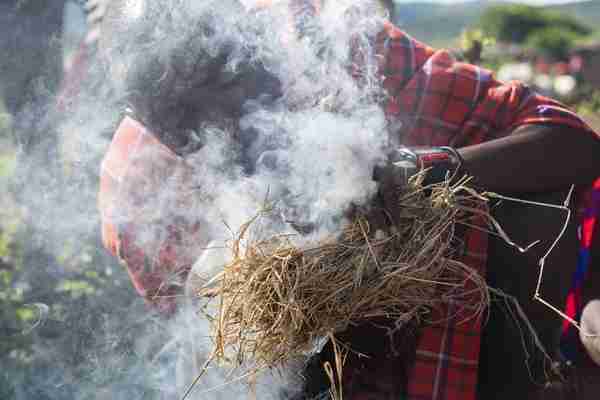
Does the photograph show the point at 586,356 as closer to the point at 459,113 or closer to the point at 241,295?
Result: the point at 459,113

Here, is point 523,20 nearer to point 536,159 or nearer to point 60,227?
point 60,227

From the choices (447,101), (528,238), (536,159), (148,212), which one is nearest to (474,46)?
(447,101)

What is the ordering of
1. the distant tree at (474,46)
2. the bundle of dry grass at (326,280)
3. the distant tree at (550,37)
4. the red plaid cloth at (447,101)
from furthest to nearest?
1. the distant tree at (550,37)
2. the distant tree at (474,46)
3. the red plaid cloth at (447,101)
4. the bundle of dry grass at (326,280)

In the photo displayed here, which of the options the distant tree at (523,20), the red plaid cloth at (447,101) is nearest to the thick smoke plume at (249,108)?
the red plaid cloth at (447,101)

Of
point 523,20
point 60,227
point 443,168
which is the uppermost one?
point 443,168

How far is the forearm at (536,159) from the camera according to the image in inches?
79.3

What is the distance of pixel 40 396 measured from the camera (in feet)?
11.7

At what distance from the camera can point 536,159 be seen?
2.06m

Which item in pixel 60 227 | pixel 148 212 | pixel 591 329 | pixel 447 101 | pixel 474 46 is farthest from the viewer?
pixel 474 46

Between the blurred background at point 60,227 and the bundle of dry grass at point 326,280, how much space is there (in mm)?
967

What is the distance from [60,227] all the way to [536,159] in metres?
2.47

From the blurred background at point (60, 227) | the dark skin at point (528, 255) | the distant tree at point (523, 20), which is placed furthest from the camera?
the distant tree at point (523, 20)

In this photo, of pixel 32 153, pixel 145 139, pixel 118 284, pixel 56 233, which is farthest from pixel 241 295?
pixel 118 284

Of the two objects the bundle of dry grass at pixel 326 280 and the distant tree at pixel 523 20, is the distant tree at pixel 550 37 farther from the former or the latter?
the bundle of dry grass at pixel 326 280
